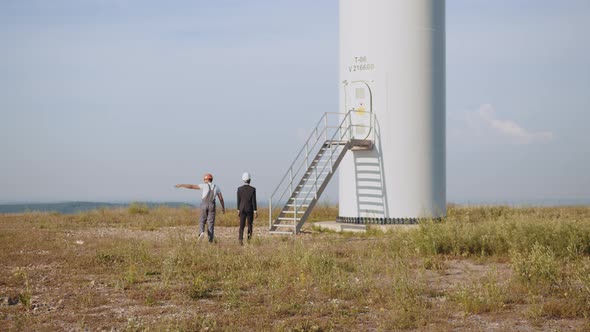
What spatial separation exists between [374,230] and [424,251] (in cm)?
579

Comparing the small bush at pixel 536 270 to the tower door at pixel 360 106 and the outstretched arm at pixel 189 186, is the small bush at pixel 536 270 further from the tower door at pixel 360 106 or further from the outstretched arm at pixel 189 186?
the tower door at pixel 360 106

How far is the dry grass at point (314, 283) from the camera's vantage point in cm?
969

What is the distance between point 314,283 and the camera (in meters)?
12.3

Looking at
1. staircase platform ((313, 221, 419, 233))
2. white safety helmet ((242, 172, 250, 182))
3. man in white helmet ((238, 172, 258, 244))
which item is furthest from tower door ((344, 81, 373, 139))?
man in white helmet ((238, 172, 258, 244))

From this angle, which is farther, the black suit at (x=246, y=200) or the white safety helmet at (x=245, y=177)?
the white safety helmet at (x=245, y=177)

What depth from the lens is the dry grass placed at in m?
9.69

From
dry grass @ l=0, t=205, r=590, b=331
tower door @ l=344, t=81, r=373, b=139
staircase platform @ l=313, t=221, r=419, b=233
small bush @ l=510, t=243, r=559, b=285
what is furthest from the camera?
tower door @ l=344, t=81, r=373, b=139

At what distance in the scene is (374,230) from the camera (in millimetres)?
22484

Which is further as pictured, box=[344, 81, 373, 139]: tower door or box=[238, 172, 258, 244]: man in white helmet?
box=[344, 81, 373, 139]: tower door

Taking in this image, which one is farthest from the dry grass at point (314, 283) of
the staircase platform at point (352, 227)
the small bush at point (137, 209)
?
the small bush at point (137, 209)

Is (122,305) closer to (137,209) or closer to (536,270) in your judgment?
(536,270)

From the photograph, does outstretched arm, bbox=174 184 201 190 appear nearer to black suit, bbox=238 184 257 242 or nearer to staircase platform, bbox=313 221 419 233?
black suit, bbox=238 184 257 242

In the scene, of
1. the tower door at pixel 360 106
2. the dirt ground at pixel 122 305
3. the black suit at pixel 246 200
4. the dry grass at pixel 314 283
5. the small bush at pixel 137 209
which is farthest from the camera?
the small bush at pixel 137 209

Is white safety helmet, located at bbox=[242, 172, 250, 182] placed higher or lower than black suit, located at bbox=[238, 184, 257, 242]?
higher
